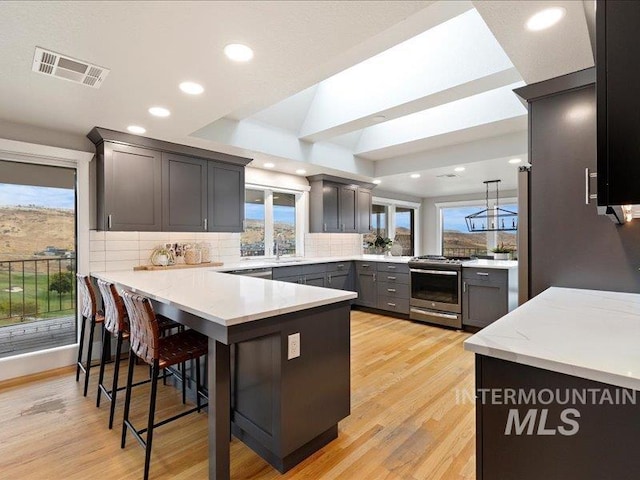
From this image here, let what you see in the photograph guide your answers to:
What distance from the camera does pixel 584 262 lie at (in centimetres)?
226

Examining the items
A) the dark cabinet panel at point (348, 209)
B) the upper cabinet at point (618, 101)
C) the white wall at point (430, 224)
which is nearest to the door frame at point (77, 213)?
the dark cabinet panel at point (348, 209)

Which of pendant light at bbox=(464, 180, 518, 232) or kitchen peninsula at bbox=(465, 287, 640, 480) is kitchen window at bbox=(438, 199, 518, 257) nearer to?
pendant light at bbox=(464, 180, 518, 232)

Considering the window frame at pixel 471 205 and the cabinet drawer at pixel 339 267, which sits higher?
the window frame at pixel 471 205

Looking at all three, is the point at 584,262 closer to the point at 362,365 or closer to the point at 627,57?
the point at 627,57

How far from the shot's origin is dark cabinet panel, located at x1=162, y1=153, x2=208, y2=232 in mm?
3754

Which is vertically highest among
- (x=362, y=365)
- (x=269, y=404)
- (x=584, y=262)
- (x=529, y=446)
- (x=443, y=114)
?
(x=443, y=114)

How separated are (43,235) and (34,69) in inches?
74.9

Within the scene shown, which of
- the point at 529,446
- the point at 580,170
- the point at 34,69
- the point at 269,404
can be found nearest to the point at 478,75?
the point at 580,170

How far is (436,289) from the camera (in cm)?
476

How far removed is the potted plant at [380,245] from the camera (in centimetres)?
642

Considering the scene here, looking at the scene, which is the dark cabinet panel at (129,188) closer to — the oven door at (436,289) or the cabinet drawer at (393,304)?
the cabinet drawer at (393,304)

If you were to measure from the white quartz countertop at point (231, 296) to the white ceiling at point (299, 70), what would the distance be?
1451 mm

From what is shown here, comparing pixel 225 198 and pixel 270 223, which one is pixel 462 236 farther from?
pixel 225 198

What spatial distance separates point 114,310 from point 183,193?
71.7 inches
